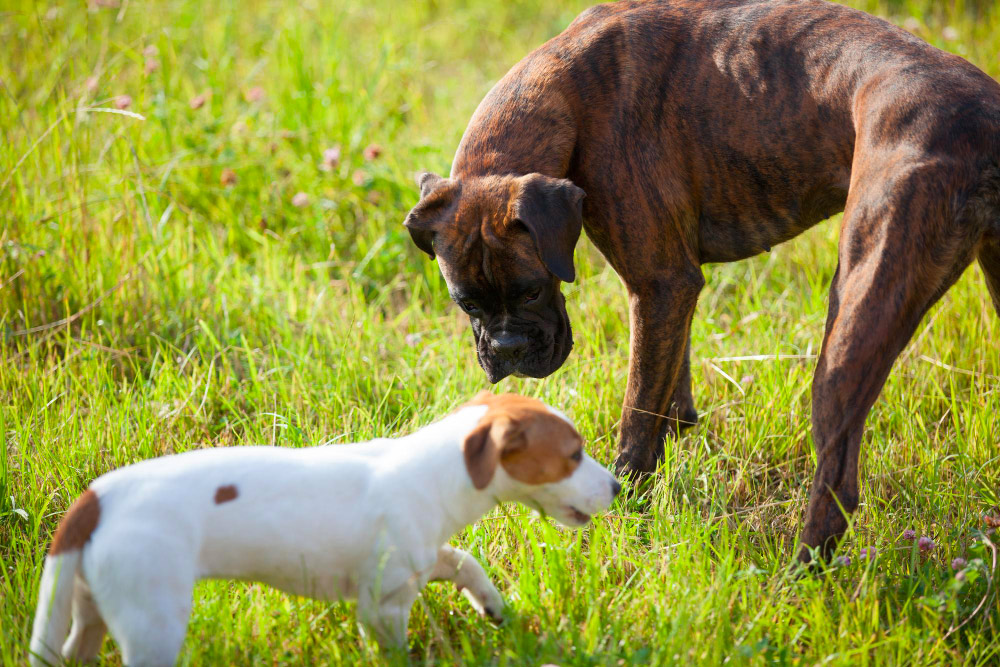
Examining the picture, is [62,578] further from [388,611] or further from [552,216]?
[552,216]

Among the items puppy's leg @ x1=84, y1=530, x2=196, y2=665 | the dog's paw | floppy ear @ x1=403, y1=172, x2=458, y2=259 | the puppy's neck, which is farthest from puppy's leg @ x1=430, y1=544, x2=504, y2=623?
floppy ear @ x1=403, y1=172, x2=458, y2=259

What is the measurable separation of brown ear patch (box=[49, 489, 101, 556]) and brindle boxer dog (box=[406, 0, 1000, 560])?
1500 mm

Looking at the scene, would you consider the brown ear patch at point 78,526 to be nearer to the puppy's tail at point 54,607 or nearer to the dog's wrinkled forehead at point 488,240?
the puppy's tail at point 54,607

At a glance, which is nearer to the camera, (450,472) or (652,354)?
(450,472)

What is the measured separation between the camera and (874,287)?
2.54m

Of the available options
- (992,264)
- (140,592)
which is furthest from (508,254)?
(140,592)

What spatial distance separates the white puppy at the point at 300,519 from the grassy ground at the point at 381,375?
0.73ft

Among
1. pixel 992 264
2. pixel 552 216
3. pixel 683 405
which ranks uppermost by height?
pixel 552 216

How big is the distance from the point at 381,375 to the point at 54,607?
6.89ft

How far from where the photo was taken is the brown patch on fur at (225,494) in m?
2.23

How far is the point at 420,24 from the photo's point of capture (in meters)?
8.48

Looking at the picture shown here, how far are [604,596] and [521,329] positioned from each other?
42.1 inches

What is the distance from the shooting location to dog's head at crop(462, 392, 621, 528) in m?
2.37

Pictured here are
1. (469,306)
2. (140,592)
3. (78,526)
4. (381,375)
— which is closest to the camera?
(140,592)
